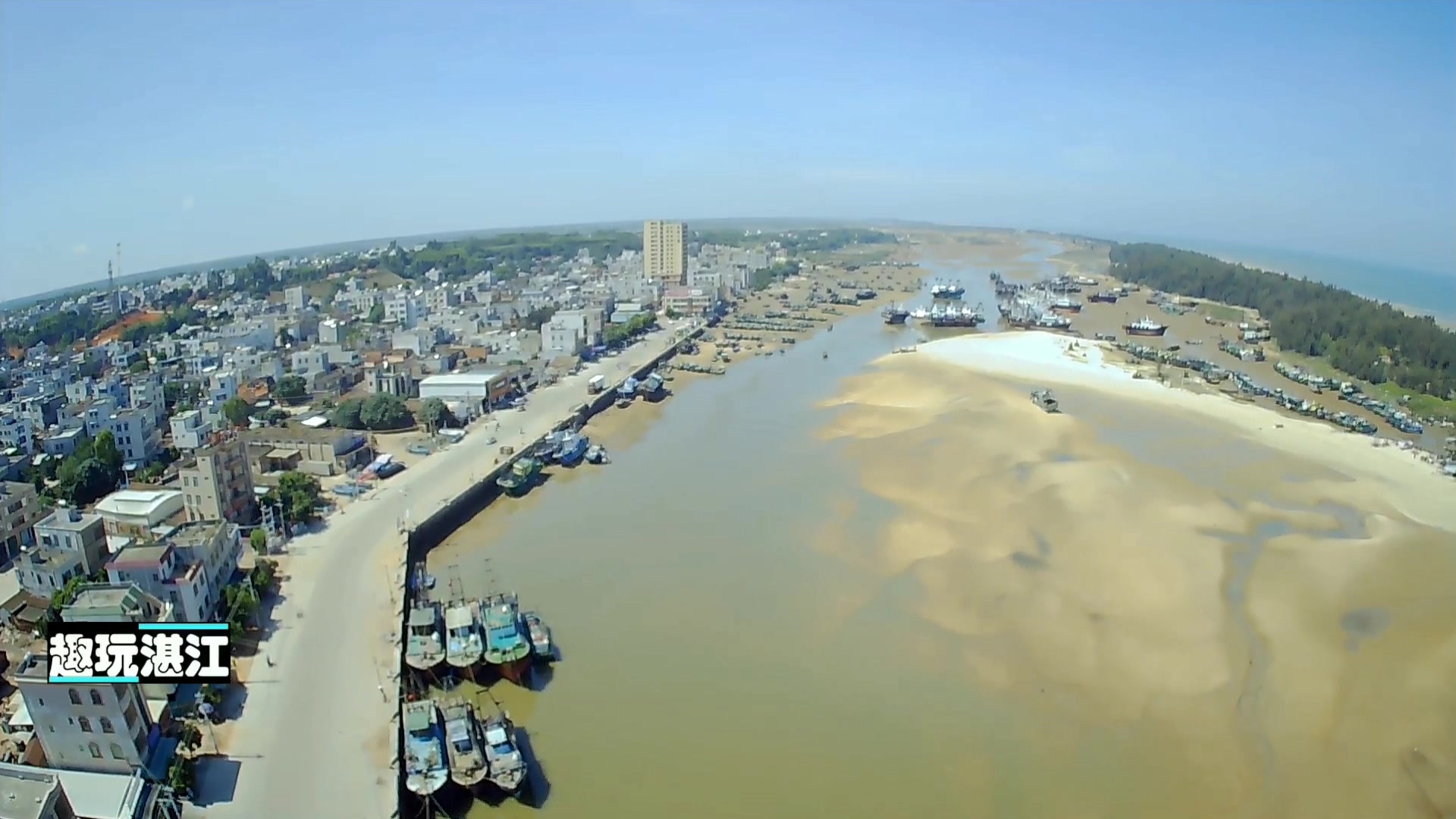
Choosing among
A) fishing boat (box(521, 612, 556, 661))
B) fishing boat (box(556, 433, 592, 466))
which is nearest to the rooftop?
fishing boat (box(521, 612, 556, 661))

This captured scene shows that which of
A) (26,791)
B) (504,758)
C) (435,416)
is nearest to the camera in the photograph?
(26,791)

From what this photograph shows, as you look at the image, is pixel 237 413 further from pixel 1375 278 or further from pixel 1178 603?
pixel 1375 278

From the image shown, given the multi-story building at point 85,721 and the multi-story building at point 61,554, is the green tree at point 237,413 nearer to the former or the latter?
the multi-story building at point 61,554

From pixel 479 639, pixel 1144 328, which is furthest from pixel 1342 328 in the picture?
pixel 479 639

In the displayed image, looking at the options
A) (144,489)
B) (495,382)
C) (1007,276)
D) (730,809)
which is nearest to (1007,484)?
(730,809)

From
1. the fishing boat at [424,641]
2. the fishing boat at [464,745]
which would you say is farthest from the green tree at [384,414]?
the fishing boat at [464,745]

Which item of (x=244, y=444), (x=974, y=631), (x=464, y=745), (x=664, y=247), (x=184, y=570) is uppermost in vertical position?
(x=664, y=247)

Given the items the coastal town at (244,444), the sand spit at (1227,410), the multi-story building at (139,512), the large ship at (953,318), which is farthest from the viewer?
the large ship at (953,318)
